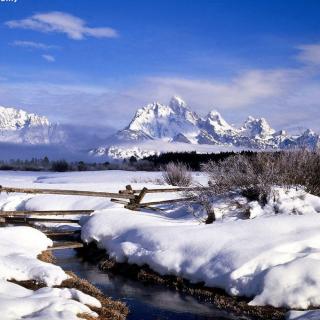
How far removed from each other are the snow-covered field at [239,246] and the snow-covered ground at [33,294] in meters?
0.32

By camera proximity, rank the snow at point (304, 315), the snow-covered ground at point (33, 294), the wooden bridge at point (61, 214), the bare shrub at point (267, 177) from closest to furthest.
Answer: the snow-covered ground at point (33, 294)
the snow at point (304, 315)
the bare shrub at point (267, 177)
the wooden bridge at point (61, 214)

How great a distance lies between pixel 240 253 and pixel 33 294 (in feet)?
17.6

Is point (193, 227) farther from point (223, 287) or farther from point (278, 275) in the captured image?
point (278, 275)

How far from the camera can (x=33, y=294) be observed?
1056cm

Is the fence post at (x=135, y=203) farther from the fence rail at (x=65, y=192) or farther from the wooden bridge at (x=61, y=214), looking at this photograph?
the fence rail at (x=65, y=192)

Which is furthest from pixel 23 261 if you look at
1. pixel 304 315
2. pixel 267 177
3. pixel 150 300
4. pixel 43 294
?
pixel 267 177

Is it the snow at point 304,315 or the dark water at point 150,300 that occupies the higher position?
the snow at point 304,315

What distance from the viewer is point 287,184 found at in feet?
66.2

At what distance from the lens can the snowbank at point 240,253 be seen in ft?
39.4

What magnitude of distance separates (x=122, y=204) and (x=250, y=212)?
791 cm

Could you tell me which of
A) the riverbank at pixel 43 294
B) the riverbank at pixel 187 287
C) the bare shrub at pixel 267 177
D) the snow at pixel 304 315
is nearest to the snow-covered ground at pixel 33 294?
the riverbank at pixel 43 294

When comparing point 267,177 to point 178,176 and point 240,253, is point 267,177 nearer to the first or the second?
point 240,253

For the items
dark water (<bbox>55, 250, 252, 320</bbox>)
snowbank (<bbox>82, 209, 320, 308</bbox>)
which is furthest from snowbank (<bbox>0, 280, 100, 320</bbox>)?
snowbank (<bbox>82, 209, 320, 308</bbox>)

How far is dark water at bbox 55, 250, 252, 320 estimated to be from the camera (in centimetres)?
1161
